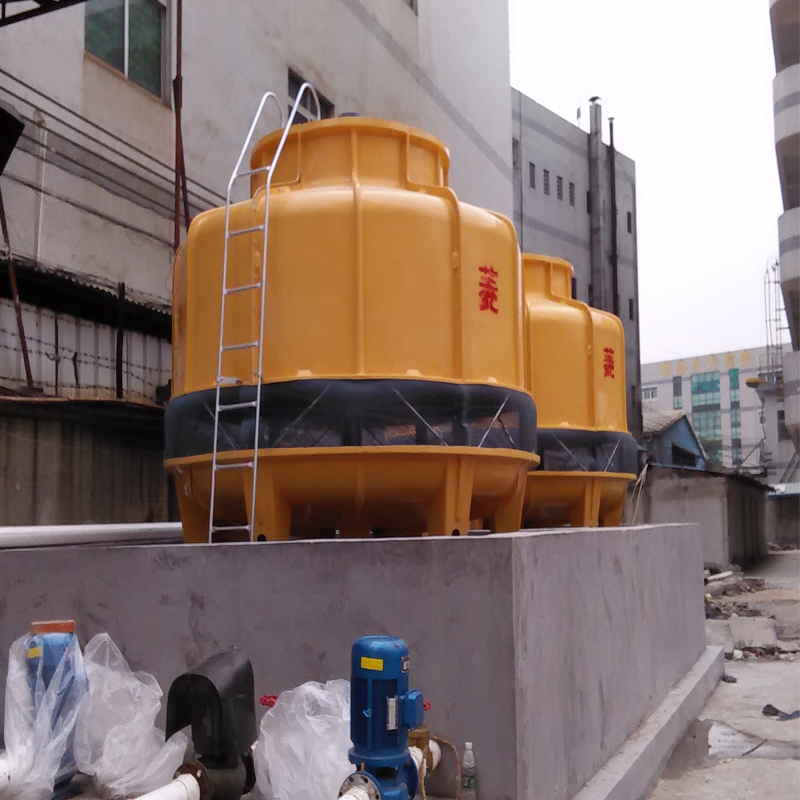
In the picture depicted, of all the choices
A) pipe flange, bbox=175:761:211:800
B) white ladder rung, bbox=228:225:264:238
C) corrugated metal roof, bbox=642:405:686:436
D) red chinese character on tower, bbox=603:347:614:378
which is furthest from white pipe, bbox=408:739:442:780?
corrugated metal roof, bbox=642:405:686:436

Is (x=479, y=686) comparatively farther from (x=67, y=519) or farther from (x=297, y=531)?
(x=67, y=519)

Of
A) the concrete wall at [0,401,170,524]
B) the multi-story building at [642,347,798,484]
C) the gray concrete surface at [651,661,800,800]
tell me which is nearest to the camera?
the gray concrete surface at [651,661,800,800]

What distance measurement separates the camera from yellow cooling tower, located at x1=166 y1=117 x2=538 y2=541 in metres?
4.73

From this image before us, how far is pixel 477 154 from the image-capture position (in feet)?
51.5

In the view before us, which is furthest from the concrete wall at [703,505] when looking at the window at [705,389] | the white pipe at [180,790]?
the window at [705,389]

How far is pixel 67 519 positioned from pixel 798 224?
86.0ft

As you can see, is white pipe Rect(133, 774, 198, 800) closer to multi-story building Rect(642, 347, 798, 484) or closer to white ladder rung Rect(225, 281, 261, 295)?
white ladder rung Rect(225, 281, 261, 295)

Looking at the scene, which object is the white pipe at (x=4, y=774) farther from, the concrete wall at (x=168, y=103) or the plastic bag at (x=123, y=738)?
the concrete wall at (x=168, y=103)

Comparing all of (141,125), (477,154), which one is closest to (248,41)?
(141,125)

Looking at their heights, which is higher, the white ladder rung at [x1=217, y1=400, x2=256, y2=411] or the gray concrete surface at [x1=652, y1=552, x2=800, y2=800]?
the white ladder rung at [x1=217, y1=400, x2=256, y2=411]

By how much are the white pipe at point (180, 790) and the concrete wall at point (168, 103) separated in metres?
5.04

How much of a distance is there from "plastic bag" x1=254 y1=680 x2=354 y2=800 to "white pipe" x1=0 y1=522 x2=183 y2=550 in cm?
198

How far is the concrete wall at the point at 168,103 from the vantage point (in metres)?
7.52

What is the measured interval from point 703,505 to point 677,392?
165 feet
